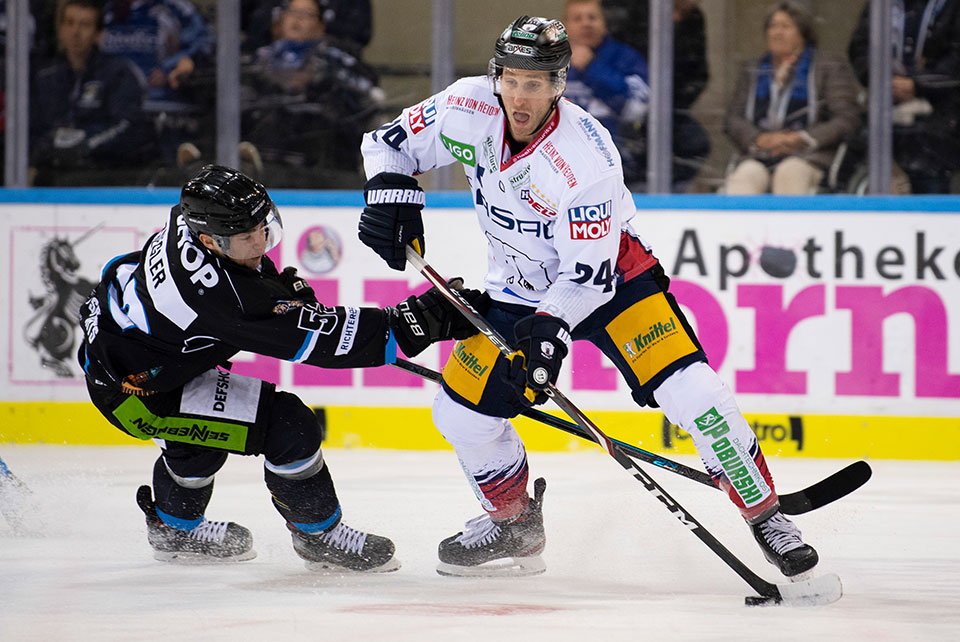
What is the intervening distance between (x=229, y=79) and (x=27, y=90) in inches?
34.6

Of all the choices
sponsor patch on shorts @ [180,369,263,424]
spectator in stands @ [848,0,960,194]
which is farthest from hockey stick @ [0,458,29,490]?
spectator in stands @ [848,0,960,194]

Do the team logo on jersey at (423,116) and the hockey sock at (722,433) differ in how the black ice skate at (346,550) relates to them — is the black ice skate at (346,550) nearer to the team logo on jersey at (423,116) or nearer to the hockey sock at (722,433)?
the hockey sock at (722,433)

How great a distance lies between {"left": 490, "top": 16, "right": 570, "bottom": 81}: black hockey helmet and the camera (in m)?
2.73

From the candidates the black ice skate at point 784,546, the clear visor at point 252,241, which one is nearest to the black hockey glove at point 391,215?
the clear visor at point 252,241

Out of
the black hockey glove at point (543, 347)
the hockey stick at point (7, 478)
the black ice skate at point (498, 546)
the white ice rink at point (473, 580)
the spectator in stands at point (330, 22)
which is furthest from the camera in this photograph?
the spectator in stands at point (330, 22)

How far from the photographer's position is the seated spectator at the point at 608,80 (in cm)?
528

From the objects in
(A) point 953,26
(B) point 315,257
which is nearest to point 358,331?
(B) point 315,257

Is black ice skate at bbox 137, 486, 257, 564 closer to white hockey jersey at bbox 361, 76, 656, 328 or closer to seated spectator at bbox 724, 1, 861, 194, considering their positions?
white hockey jersey at bbox 361, 76, 656, 328

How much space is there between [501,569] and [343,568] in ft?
1.29

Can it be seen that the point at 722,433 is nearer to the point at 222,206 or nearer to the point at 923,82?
the point at 222,206

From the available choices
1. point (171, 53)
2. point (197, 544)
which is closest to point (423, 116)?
point (197, 544)

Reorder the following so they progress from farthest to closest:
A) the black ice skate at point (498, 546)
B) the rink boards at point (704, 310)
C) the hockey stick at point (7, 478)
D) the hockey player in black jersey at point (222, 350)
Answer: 1. the rink boards at point (704, 310)
2. the hockey stick at point (7, 478)
3. the black ice skate at point (498, 546)
4. the hockey player in black jersey at point (222, 350)

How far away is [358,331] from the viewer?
9.52 ft

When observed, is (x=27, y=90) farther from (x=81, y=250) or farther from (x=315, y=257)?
(x=315, y=257)
